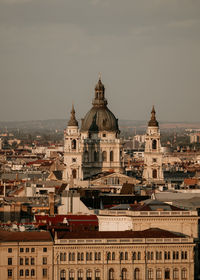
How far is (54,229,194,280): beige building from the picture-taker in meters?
87.5

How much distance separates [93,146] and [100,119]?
371cm

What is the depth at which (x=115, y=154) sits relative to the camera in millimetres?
179250

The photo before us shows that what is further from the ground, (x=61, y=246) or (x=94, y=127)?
(x=94, y=127)

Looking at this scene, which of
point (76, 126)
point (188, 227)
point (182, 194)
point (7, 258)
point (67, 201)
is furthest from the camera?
point (76, 126)

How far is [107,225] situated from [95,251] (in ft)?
35.5

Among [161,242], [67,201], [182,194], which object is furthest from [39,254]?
[182,194]

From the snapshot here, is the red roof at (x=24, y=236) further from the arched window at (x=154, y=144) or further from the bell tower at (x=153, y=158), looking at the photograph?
the arched window at (x=154, y=144)

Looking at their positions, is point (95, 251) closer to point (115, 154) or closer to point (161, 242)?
point (161, 242)

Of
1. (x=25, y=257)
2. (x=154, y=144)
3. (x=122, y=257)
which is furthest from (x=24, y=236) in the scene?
(x=154, y=144)

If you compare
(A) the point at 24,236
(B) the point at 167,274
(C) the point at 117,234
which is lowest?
(B) the point at 167,274

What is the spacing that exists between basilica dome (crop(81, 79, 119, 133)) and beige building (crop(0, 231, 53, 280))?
3623 inches

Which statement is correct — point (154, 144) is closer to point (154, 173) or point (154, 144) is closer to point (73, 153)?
point (154, 173)

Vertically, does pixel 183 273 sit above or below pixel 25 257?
below

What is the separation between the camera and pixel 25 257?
86.7 m
